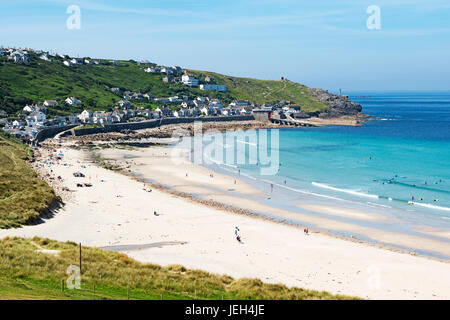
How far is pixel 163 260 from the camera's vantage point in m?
23.0

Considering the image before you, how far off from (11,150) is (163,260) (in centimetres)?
3781

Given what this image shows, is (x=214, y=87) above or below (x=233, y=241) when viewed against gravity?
above

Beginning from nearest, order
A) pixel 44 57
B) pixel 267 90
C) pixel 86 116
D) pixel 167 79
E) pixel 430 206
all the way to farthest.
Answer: pixel 430 206 < pixel 86 116 < pixel 44 57 < pixel 167 79 < pixel 267 90

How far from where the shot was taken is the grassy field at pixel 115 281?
644 inches

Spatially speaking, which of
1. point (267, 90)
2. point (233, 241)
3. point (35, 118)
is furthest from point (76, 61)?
point (233, 241)

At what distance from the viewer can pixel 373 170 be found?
58.4 m

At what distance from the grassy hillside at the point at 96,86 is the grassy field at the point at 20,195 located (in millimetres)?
54459

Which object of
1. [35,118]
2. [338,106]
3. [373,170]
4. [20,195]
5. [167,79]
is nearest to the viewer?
[20,195]

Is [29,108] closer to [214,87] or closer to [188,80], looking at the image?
[188,80]

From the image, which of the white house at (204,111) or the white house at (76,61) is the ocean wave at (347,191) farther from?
the white house at (76,61)

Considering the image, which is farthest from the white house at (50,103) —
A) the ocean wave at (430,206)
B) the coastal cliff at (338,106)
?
the coastal cliff at (338,106)

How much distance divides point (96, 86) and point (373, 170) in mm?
93852

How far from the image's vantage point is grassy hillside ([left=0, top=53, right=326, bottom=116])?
336 feet

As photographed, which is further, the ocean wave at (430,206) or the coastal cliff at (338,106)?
the coastal cliff at (338,106)
